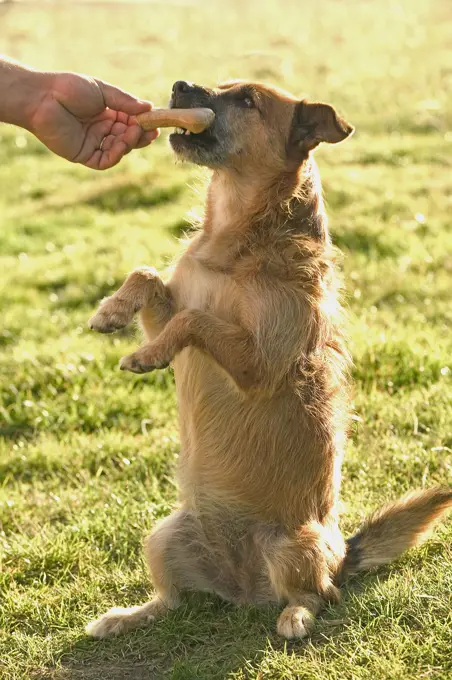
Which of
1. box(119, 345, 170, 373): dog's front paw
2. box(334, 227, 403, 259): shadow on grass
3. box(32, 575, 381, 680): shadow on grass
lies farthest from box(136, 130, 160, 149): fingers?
box(334, 227, 403, 259): shadow on grass

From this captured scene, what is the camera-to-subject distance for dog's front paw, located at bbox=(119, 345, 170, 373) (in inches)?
165

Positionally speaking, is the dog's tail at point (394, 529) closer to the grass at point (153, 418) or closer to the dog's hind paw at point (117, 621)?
the grass at point (153, 418)

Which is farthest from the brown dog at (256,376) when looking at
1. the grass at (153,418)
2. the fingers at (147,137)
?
the fingers at (147,137)

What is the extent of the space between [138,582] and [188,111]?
7.26ft

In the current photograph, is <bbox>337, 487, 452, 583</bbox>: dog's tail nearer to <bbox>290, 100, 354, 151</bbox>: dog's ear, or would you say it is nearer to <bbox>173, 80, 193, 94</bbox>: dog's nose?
<bbox>290, 100, 354, 151</bbox>: dog's ear

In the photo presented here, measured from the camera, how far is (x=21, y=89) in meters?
5.08

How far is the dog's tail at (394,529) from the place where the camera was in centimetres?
432

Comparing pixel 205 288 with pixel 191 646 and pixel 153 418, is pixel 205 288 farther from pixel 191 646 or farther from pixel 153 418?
pixel 153 418

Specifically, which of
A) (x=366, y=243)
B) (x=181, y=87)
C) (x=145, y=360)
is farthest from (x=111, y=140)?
(x=366, y=243)

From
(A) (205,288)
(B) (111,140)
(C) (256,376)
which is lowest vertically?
(C) (256,376)

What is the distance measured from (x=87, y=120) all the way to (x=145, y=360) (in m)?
1.63

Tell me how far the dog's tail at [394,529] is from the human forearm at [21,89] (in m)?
2.69

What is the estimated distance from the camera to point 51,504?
17.4ft

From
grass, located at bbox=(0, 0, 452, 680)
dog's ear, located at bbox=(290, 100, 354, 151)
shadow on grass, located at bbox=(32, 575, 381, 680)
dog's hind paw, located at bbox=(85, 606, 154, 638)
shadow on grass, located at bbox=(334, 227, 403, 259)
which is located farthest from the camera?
shadow on grass, located at bbox=(334, 227, 403, 259)
